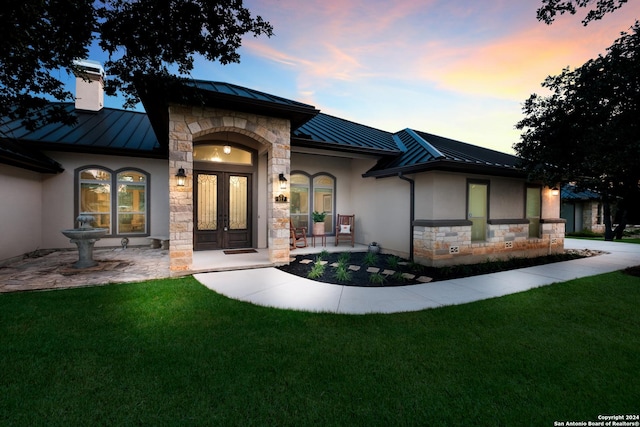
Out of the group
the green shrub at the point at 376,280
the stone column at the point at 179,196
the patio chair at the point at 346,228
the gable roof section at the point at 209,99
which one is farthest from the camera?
the patio chair at the point at 346,228

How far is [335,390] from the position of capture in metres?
2.25

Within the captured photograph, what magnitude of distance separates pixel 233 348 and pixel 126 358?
104cm

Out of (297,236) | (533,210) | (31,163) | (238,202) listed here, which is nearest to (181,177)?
(238,202)

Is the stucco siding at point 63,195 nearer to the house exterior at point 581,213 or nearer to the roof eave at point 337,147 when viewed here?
the roof eave at point 337,147

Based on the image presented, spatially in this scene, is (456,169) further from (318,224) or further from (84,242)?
(84,242)

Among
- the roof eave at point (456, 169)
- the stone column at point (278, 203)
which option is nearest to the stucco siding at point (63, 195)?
the stone column at point (278, 203)

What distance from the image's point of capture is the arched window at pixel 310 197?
9.70 meters

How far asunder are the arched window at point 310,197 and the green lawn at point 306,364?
5.82m

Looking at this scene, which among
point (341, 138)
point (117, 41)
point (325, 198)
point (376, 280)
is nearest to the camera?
point (117, 41)

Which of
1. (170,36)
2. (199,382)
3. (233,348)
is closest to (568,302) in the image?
(233,348)

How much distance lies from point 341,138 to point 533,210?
6819 mm

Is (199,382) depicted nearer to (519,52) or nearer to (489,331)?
(489,331)

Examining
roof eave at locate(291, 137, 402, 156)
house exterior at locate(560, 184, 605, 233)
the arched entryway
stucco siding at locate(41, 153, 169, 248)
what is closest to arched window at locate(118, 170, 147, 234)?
stucco siding at locate(41, 153, 169, 248)

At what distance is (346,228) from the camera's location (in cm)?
975
